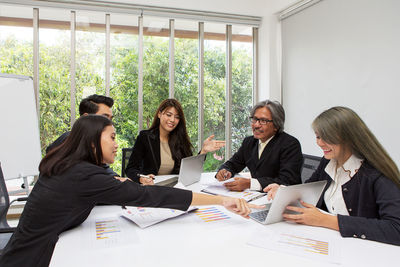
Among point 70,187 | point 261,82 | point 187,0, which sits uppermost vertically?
point 187,0

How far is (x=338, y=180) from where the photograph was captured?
1511 mm

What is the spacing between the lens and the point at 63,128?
11.0 ft

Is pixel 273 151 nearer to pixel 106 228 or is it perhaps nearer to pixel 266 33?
pixel 106 228

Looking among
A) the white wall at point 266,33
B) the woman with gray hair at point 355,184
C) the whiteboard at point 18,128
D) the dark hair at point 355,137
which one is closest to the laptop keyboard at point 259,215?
the woman with gray hair at point 355,184

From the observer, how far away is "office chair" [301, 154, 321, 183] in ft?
7.09

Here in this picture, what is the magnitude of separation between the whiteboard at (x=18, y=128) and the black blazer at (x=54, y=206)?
166 cm

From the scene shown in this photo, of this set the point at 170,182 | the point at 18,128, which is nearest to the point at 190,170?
the point at 170,182

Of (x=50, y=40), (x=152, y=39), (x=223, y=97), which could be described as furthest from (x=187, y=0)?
(x=50, y=40)

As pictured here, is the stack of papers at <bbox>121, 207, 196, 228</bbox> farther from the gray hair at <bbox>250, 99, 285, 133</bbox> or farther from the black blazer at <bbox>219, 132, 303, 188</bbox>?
the gray hair at <bbox>250, 99, 285, 133</bbox>

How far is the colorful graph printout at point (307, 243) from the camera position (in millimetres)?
1080

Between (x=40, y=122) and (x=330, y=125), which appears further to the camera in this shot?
(x=40, y=122)

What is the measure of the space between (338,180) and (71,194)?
4.07ft

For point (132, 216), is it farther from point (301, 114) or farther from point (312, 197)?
point (301, 114)

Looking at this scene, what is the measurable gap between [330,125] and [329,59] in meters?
1.95
